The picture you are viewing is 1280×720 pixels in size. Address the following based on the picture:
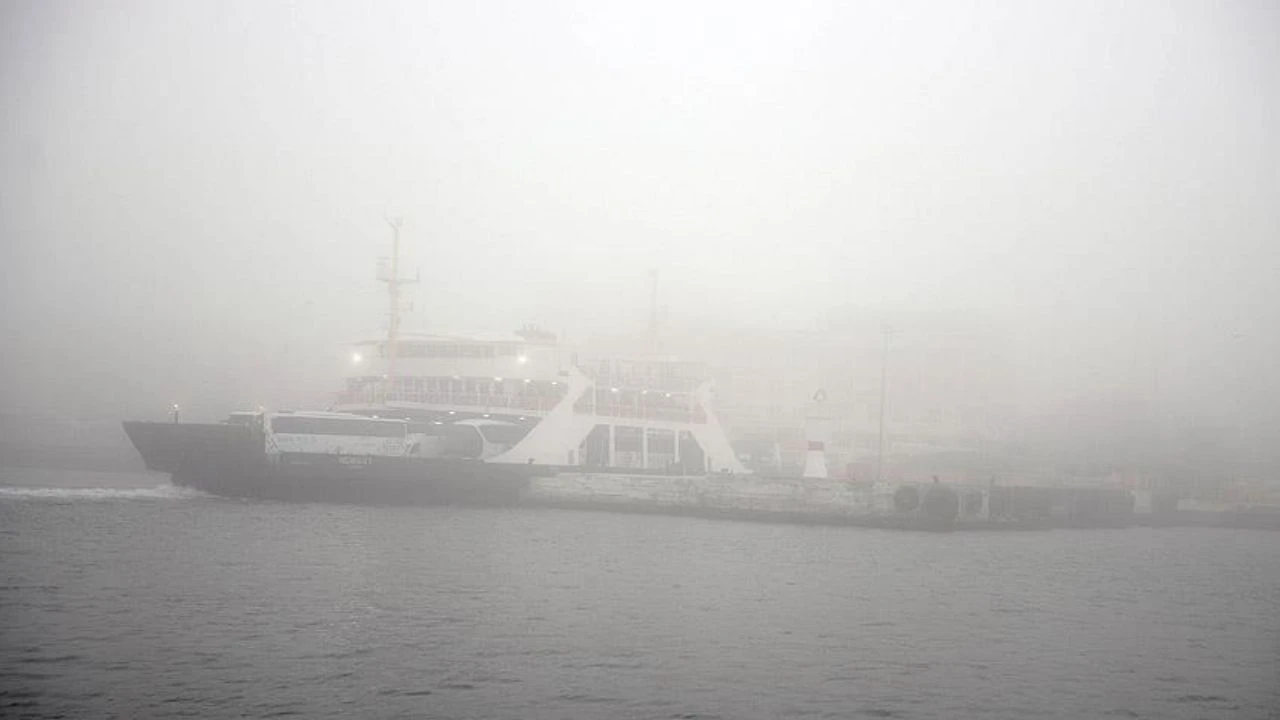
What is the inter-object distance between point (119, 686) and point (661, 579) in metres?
13.1

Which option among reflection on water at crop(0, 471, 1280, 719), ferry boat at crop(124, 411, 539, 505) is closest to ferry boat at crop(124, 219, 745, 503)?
ferry boat at crop(124, 411, 539, 505)

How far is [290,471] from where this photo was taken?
126ft

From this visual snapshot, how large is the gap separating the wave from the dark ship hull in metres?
0.49

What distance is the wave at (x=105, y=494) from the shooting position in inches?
1582

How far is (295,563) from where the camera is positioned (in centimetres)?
2461

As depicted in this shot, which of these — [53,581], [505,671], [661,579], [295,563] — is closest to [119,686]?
[505,671]

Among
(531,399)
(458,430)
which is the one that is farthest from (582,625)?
(531,399)

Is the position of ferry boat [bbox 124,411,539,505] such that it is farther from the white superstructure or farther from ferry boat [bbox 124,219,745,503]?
the white superstructure

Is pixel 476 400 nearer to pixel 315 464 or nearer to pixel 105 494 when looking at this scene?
pixel 315 464

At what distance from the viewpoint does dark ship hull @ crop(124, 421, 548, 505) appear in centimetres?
3834

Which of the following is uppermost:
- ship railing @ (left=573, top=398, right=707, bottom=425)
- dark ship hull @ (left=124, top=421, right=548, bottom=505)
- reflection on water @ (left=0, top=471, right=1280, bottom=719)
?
ship railing @ (left=573, top=398, right=707, bottom=425)

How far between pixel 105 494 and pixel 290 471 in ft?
30.6

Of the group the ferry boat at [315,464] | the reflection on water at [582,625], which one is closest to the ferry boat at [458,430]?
the ferry boat at [315,464]

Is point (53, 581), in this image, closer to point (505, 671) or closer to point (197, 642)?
point (197, 642)
